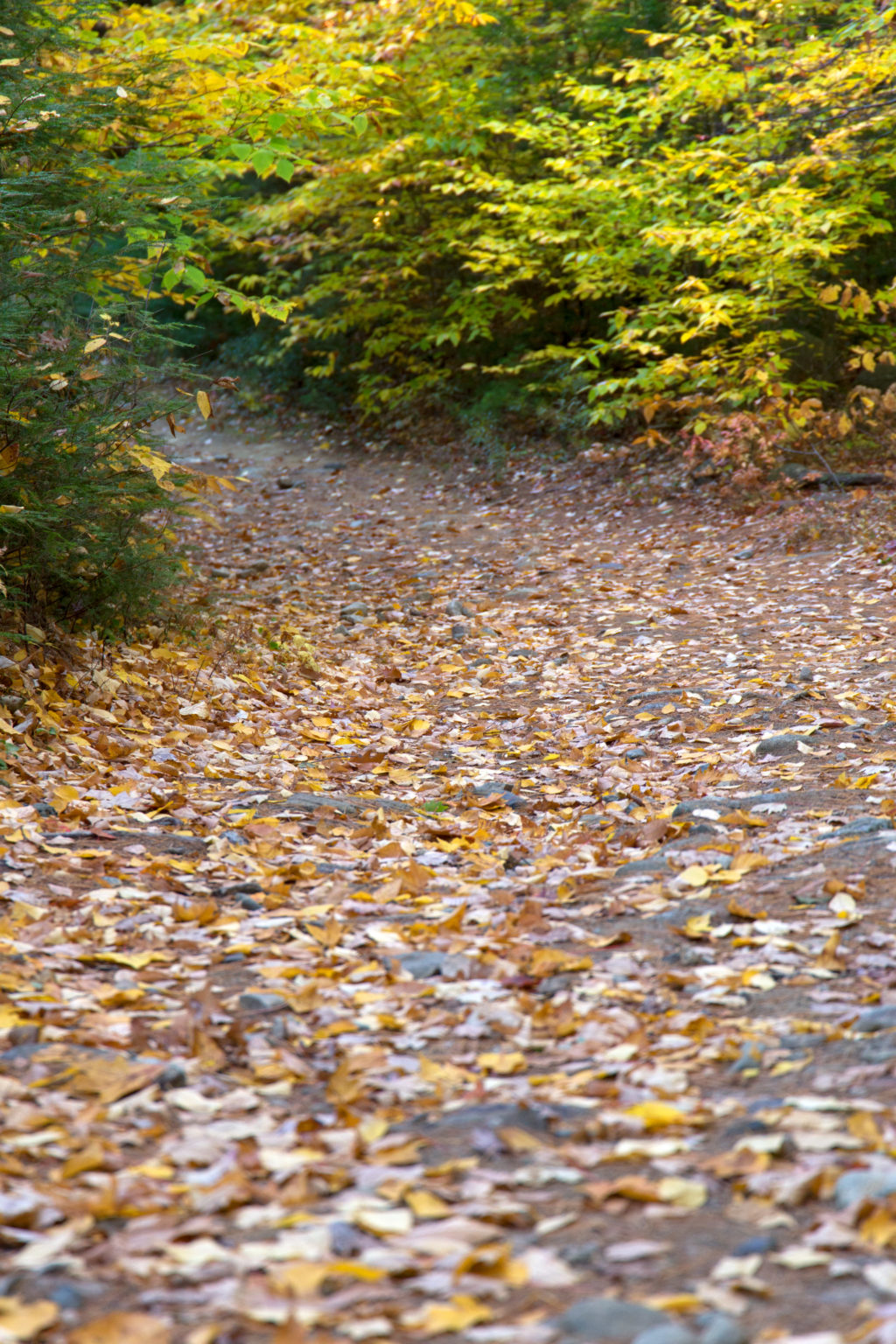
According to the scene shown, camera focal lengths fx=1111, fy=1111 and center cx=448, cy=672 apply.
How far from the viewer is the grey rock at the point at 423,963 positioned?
2.94 m

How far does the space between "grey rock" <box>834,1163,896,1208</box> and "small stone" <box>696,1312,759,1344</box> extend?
35 cm

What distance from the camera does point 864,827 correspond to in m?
3.65

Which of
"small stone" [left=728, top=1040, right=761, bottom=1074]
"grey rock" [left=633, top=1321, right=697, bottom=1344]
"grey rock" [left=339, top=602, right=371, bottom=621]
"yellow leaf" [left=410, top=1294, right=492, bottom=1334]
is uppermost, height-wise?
"grey rock" [left=633, top=1321, right=697, bottom=1344]

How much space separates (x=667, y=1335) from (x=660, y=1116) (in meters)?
0.58

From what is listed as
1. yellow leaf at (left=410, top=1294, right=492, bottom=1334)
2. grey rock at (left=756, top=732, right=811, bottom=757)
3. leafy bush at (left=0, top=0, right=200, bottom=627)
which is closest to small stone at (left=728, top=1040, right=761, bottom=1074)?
yellow leaf at (left=410, top=1294, right=492, bottom=1334)

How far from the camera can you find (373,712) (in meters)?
5.84

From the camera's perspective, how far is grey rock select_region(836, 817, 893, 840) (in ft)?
11.9

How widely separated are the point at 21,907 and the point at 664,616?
5.08 meters

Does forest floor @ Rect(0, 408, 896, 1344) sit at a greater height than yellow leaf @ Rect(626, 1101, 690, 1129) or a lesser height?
lesser

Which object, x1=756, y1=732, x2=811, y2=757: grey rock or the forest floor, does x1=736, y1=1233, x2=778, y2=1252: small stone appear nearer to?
the forest floor

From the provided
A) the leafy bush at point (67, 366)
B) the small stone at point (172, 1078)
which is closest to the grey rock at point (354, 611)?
the leafy bush at point (67, 366)

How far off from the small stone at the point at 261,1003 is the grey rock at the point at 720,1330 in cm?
137

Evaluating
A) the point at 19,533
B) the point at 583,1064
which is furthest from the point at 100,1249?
the point at 19,533

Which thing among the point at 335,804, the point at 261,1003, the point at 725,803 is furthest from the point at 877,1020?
the point at 335,804
